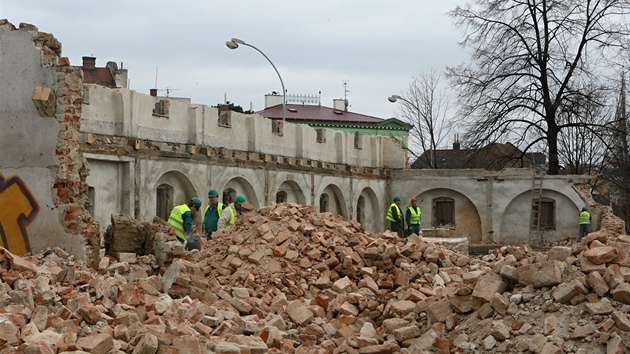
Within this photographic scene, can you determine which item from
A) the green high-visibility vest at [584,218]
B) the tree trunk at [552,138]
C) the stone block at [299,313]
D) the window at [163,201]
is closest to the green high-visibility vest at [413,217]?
the window at [163,201]

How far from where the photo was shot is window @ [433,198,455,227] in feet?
128

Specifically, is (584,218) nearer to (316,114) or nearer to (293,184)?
(293,184)

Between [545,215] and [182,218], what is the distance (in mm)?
23304

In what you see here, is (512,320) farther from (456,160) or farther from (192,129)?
(456,160)

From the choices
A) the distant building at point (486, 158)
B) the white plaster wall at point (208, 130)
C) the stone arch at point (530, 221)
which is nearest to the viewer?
the white plaster wall at point (208, 130)

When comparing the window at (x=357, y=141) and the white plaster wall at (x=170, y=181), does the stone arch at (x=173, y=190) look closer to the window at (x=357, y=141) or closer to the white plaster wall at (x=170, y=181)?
the white plaster wall at (x=170, y=181)

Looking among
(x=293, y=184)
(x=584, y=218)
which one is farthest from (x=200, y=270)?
(x=584, y=218)

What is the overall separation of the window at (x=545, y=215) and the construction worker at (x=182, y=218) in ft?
74.5

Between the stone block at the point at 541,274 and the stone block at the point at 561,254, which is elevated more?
the stone block at the point at 561,254

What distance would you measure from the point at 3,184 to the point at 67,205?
128 centimetres

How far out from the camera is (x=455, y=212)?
3859cm

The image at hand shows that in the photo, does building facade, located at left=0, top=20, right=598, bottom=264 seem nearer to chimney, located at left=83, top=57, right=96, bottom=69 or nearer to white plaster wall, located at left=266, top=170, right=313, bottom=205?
white plaster wall, located at left=266, top=170, right=313, bottom=205

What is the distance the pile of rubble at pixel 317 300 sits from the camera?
1045 centimetres

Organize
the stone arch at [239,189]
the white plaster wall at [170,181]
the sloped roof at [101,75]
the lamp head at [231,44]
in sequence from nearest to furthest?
the white plaster wall at [170,181]
the stone arch at [239,189]
the lamp head at [231,44]
the sloped roof at [101,75]
